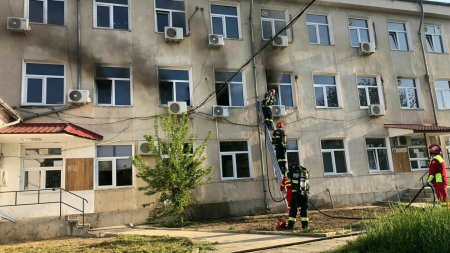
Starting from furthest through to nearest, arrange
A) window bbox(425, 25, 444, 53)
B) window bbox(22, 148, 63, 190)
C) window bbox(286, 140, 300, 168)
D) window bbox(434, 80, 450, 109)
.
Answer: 1. window bbox(425, 25, 444, 53)
2. window bbox(434, 80, 450, 109)
3. window bbox(286, 140, 300, 168)
4. window bbox(22, 148, 63, 190)

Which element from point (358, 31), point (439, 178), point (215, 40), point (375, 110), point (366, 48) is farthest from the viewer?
point (358, 31)

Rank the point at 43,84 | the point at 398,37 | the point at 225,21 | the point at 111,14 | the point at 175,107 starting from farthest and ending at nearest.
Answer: the point at 398,37
the point at 225,21
the point at 111,14
the point at 175,107
the point at 43,84

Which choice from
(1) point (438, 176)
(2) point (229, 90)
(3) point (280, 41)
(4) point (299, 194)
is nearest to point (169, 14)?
(2) point (229, 90)

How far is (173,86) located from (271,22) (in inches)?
231

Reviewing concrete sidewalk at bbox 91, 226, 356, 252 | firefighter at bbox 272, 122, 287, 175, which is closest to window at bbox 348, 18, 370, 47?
firefighter at bbox 272, 122, 287, 175

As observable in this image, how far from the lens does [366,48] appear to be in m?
18.2

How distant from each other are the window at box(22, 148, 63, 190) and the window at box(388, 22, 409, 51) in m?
16.9

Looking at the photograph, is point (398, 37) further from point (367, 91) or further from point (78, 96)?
point (78, 96)

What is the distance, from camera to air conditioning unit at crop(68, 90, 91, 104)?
44.3 ft

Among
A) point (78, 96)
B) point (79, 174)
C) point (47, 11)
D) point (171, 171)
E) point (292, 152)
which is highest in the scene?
point (47, 11)

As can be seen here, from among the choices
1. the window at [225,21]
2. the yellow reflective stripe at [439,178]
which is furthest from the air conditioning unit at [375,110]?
the yellow reflective stripe at [439,178]

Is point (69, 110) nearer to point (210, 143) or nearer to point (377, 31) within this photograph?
point (210, 143)

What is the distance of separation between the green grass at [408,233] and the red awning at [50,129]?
9.29 metres

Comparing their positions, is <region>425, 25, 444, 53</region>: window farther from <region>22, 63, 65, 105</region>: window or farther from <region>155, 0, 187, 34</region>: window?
<region>22, 63, 65, 105</region>: window
